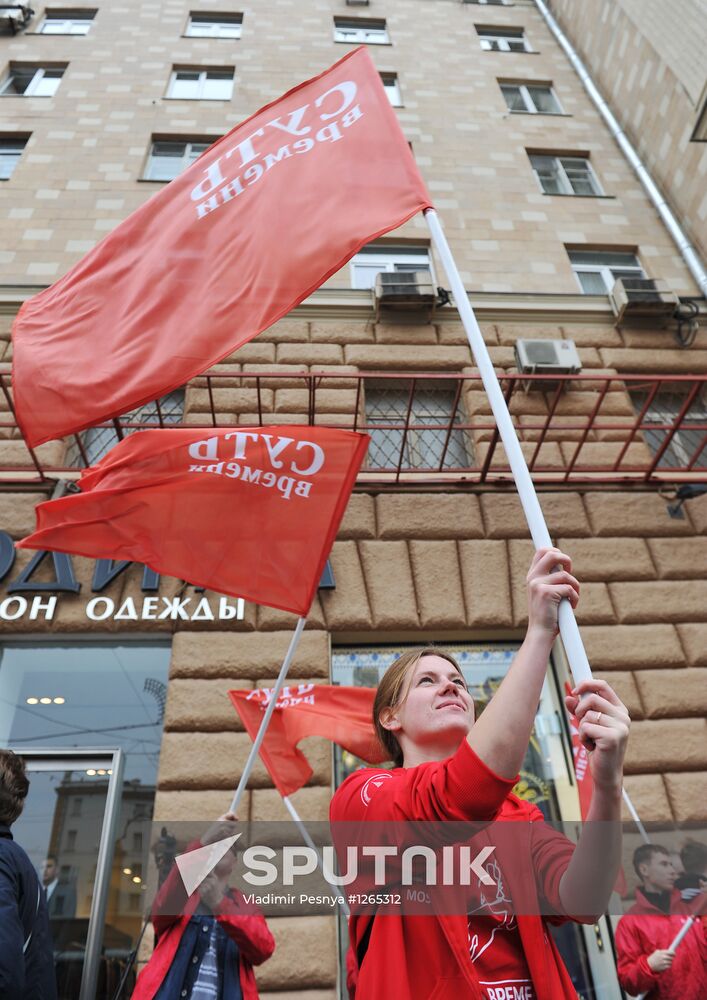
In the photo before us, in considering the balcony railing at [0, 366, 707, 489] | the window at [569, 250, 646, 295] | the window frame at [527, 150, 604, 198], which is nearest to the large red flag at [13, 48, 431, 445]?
the balcony railing at [0, 366, 707, 489]

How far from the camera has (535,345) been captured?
9.23 meters

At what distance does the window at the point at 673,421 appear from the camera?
9.26m

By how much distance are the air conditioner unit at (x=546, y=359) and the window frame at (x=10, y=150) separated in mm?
9930

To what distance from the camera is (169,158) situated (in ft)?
42.4

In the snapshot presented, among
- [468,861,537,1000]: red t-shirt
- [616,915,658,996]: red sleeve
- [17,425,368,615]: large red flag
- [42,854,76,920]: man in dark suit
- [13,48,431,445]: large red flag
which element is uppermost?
[13,48,431,445]: large red flag

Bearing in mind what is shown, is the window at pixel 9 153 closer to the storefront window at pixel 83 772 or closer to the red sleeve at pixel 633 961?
the storefront window at pixel 83 772

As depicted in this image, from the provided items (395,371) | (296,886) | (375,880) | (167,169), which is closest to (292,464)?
(296,886)

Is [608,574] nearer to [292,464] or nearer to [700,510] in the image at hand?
[700,510]

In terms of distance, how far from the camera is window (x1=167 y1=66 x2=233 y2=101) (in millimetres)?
14031

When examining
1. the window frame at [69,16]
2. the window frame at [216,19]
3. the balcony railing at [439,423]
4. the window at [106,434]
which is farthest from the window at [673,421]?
Result: the window frame at [69,16]

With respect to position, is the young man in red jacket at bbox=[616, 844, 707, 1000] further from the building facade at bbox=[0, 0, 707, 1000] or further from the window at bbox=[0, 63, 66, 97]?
the window at bbox=[0, 63, 66, 97]

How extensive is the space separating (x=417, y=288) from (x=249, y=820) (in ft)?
24.0

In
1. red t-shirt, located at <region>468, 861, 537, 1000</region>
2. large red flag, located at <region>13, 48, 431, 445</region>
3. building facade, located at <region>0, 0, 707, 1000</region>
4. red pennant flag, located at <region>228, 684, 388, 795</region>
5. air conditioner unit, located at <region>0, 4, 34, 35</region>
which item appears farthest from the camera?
air conditioner unit, located at <region>0, 4, 34, 35</region>

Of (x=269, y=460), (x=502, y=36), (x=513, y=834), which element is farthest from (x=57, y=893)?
(x=502, y=36)
